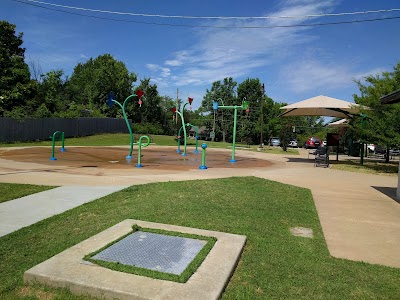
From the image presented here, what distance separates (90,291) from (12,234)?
228cm

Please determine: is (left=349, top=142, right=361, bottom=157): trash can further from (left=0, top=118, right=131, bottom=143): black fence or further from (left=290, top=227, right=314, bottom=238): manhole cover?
(left=0, top=118, right=131, bottom=143): black fence

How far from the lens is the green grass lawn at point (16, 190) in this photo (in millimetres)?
6906

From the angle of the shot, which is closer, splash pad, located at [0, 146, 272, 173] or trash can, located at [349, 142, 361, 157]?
splash pad, located at [0, 146, 272, 173]

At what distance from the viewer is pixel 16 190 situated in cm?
746

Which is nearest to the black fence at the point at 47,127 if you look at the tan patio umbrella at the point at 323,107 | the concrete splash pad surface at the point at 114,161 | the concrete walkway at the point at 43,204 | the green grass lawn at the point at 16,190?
the concrete splash pad surface at the point at 114,161

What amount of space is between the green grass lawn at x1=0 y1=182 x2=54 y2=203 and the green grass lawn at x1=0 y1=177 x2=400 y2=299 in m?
1.76

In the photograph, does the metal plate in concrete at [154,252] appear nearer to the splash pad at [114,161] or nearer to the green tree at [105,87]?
the splash pad at [114,161]

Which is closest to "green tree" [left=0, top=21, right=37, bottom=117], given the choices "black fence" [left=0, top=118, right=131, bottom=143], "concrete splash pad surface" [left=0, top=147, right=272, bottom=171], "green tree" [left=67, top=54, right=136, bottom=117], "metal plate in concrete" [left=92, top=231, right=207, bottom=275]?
"black fence" [left=0, top=118, right=131, bottom=143]

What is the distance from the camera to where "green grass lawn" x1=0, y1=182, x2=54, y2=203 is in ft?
22.7

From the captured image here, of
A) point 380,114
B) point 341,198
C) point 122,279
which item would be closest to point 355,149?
point 380,114

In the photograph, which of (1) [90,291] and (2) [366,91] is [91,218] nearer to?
(1) [90,291]

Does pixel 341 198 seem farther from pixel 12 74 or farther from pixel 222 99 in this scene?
pixel 222 99

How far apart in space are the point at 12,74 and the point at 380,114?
3153cm

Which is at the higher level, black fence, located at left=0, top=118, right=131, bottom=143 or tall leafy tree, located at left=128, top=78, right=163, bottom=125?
tall leafy tree, located at left=128, top=78, right=163, bottom=125
